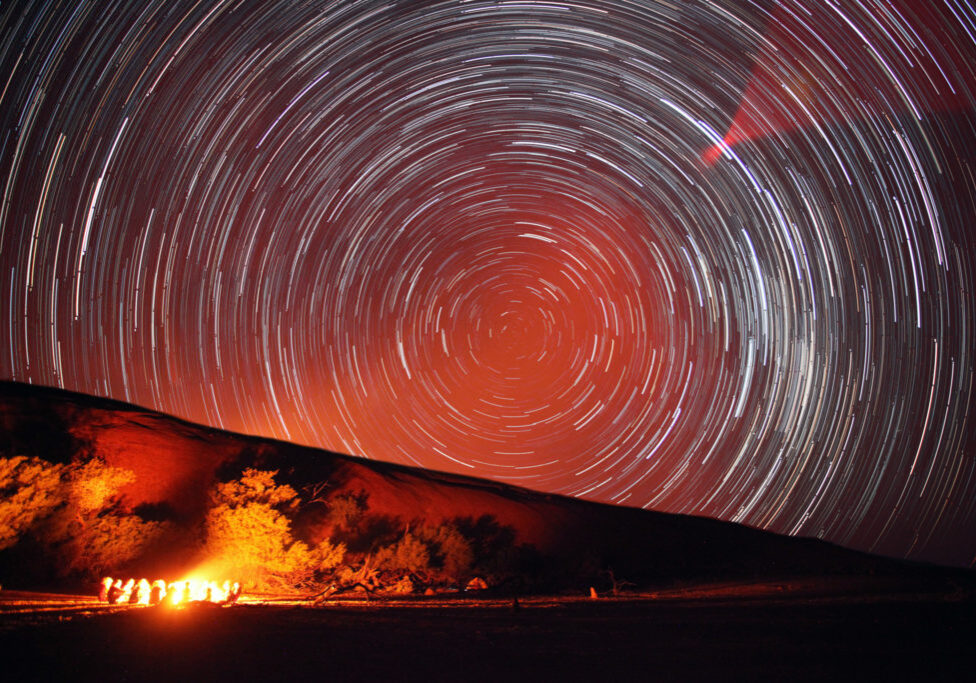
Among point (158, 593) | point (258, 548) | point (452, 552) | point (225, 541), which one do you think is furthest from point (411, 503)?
point (158, 593)

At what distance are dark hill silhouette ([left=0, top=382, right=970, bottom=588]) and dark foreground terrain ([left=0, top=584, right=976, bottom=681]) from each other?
12026 mm

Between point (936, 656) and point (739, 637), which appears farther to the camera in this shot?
point (739, 637)

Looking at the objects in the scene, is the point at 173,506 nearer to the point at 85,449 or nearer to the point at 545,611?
the point at 85,449

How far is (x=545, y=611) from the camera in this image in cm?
1514

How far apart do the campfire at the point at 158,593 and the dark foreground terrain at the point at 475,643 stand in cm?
132

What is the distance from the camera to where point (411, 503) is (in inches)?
1246

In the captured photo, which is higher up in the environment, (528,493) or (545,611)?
(528,493)

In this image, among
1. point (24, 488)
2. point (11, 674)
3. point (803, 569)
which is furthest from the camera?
point (803, 569)

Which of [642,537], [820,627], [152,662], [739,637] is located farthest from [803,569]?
[152,662]

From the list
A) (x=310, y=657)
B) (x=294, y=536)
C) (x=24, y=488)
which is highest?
(x=24, y=488)

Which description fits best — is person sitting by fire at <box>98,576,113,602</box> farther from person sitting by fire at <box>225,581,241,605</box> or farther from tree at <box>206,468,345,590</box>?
tree at <box>206,468,345,590</box>

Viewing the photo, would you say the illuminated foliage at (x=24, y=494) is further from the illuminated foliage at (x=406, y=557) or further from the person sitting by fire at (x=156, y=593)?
the illuminated foliage at (x=406, y=557)

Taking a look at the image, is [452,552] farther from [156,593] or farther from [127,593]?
[127,593]

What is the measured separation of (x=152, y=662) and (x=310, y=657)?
1.96 metres
